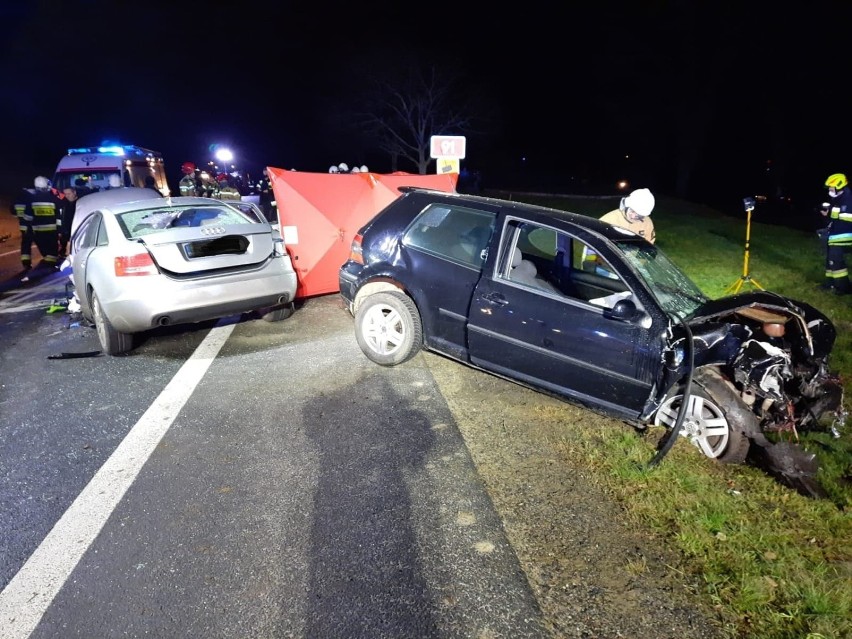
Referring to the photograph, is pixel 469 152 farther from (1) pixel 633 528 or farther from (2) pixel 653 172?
(1) pixel 633 528

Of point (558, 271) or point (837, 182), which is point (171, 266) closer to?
point (558, 271)

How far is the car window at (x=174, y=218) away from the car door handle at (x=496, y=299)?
3015 mm

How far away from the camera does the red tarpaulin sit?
24.2 feet

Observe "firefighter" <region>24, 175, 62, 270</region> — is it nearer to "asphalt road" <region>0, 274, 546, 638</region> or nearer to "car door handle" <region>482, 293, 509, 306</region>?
"asphalt road" <region>0, 274, 546, 638</region>

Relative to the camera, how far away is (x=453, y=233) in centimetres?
527

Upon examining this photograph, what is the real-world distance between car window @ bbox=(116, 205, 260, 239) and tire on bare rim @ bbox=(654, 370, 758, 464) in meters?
4.68

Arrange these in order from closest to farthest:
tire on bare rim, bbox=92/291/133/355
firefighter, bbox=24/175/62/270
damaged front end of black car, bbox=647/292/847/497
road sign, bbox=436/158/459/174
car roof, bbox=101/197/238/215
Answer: damaged front end of black car, bbox=647/292/847/497, tire on bare rim, bbox=92/291/133/355, car roof, bbox=101/197/238/215, firefighter, bbox=24/175/62/270, road sign, bbox=436/158/459/174

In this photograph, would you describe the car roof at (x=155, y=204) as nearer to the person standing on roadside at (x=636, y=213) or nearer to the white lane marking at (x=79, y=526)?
the white lane marking at (x=79, y=526)

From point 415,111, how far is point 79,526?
41378 millimetres

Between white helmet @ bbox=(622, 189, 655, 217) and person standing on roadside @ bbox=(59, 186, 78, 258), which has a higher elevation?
white helmet @ bbox=(622, 189, 655, 217)

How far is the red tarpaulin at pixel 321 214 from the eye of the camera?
7363mm

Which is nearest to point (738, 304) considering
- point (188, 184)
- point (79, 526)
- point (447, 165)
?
point (79, 526)

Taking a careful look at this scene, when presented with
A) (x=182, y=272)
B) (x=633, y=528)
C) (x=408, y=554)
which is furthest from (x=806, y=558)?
(x=182, y=272)

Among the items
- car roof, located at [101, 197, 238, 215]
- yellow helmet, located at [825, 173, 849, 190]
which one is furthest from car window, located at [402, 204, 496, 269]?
yellow helmet, located at [825, 173, 849, 190]
